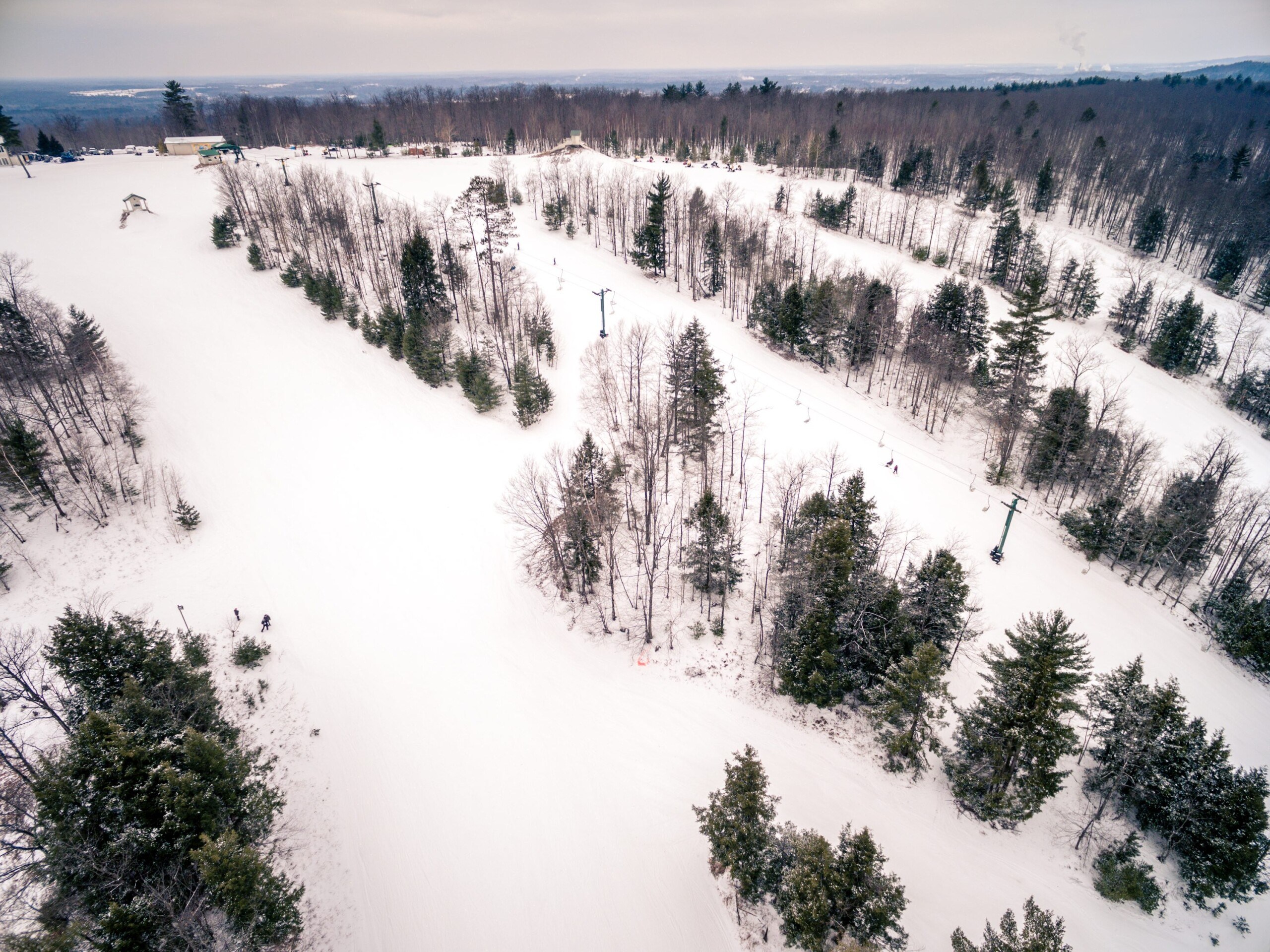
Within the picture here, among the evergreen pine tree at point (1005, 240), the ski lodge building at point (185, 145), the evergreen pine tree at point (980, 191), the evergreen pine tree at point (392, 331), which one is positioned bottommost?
the evergreen pine tree at point (392, 331)

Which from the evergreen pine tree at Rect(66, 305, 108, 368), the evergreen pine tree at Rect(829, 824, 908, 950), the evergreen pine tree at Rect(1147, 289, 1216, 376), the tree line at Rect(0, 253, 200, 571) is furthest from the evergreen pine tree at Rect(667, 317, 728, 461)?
the evergreen pine tree at Rect(1147, 289, 1216, 376)

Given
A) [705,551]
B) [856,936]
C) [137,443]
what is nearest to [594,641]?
[705,551]

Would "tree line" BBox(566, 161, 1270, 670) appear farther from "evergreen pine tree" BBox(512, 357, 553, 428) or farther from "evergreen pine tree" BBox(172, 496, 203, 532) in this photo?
"evergreen pine tree" BBox(172, 496, 203, 532)

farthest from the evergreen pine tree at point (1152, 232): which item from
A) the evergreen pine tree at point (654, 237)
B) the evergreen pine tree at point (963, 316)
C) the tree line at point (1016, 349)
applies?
the evergreen pine tree at point (654, 237)

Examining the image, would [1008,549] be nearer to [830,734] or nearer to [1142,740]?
[1142,740]

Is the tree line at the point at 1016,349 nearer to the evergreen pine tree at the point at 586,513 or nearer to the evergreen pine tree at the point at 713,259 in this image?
the evergreen pine tree at the point at 713,259

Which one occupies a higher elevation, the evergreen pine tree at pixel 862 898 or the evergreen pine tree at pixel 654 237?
the evergreen pine tree at pixel 654 237

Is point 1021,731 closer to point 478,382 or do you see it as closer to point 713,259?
point 478,382
